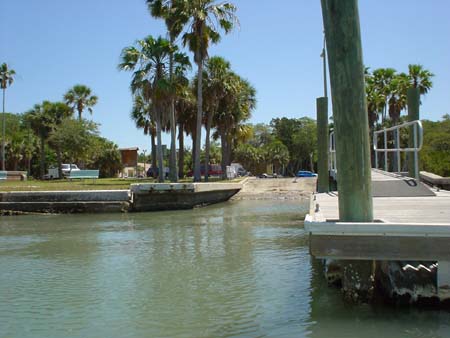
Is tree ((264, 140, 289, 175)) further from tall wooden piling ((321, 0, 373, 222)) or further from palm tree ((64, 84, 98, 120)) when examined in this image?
tall wooden piling ((321, 0, 373, 222))

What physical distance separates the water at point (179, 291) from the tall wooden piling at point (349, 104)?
1309 millimetres

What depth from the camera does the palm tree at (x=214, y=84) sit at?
131 ft

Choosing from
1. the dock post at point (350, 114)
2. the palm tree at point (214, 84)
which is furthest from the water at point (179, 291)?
the palm tree at point (214, 84)

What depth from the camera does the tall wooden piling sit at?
5.44m

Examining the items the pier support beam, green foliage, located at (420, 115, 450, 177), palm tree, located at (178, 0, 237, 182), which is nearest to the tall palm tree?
palm tree, located at (178, 0, 237, 182)

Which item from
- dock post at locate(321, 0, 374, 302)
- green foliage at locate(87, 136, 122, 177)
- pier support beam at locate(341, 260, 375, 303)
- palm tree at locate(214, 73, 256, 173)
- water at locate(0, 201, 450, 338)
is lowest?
water at locate(0, 201, 450, 338)

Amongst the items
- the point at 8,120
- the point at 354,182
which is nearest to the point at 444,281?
the point at 354,182

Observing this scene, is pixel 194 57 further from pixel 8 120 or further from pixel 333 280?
pixel 8 120

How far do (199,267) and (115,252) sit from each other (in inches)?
111

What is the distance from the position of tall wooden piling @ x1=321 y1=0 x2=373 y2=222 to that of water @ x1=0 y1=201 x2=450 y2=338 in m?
1.31

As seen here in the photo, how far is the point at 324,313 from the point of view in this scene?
6.26 m

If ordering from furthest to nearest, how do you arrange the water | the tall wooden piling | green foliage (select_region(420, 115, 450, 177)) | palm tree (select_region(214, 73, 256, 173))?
palm tree (select_region(214, 73, 256, 173)) < green foliage (select_region(420, 115, 450, 177)) < the water < the tall wooden piling

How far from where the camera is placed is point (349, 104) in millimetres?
5496

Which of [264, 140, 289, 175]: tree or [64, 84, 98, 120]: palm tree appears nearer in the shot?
[64, 84, 98, 120]: palm tree
